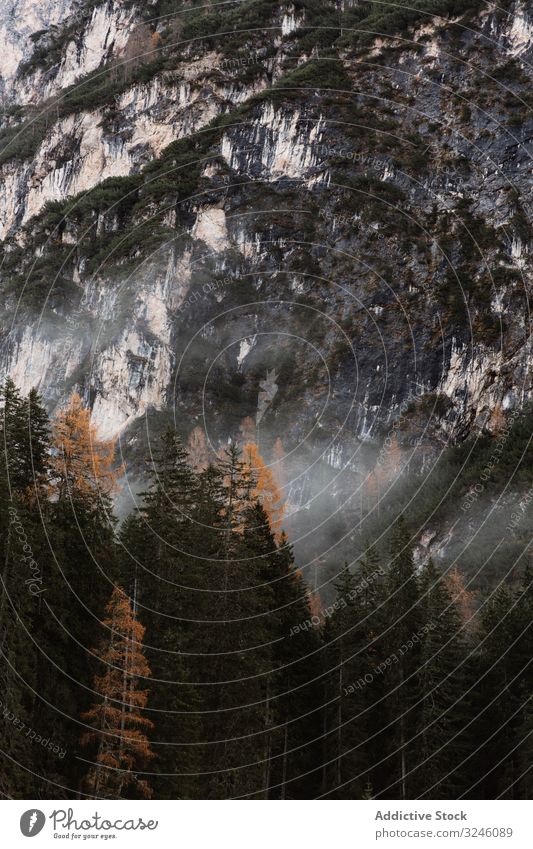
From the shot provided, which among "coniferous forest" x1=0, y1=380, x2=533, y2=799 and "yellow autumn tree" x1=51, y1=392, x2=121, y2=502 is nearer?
"coniferous forest" x1=0, y1=380, x2=533, y2=799

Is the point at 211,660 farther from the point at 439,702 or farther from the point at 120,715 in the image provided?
the point at 439,702

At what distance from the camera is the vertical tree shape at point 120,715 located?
35031 millimetres

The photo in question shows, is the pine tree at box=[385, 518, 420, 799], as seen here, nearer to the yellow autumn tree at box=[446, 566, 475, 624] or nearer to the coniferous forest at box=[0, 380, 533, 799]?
the coniferous forest at box=[0, 380, 533, 799]

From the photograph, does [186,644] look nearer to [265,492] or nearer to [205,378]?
[265,492]

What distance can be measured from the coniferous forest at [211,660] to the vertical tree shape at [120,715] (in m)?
0.08

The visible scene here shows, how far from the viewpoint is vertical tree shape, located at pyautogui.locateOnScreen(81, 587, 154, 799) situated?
115 feet

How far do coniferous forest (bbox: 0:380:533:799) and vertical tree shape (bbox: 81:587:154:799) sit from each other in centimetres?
8

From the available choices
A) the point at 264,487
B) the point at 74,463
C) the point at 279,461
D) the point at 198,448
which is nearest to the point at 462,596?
the point at 264,487

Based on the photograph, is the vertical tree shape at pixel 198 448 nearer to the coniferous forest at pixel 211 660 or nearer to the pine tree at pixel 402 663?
the coniferous forest at pixel 211 660

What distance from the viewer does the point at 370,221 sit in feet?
391

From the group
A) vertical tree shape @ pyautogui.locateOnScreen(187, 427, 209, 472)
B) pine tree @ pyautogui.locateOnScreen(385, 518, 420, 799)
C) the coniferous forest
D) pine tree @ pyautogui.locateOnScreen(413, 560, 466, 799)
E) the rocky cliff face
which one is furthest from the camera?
the rocky cliff face

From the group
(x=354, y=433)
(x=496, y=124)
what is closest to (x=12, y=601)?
(x=354, y=433)

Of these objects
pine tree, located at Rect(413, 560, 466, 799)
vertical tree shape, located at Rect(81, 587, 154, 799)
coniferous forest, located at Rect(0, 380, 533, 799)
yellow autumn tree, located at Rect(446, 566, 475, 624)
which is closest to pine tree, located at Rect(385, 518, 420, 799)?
coniferous forest, located at Rect(0, 380, 533, 799)

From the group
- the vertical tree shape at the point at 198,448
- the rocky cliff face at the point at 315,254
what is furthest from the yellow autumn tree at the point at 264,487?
the rocky cliff face at the point at 315,254
